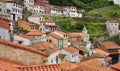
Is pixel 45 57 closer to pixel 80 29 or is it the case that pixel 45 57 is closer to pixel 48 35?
pixel 48 35

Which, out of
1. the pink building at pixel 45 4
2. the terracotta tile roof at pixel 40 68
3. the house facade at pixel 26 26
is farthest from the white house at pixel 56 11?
the terracotta tile roof at pixel 40 68

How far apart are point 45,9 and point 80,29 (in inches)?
484

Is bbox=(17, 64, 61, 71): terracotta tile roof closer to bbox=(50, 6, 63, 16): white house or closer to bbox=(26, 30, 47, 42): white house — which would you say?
bbox=(26, 30, 47, 42): white house

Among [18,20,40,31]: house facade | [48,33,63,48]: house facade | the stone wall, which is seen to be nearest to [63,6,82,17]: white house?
[18,20,40,31]: house facade

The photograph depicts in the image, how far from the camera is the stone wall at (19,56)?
8879mm

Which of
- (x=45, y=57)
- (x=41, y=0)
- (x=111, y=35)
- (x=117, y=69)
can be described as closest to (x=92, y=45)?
(x=111, y=35)

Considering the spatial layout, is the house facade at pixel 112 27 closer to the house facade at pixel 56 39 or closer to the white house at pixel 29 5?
the white house at pixel 29 5

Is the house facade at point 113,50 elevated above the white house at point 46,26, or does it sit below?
below

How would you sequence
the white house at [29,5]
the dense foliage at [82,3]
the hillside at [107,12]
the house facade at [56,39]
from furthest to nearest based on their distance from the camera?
1. the dense foliage at [82,3]
2. the hillside at [107,12]
3. the white house at [29,5]
4. the house facade at [56,39]

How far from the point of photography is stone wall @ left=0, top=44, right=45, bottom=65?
888 centimetres

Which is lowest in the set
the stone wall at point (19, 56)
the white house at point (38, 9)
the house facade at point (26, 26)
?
the house facade at point (26, 26)

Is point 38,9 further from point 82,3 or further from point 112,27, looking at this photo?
point 112,27

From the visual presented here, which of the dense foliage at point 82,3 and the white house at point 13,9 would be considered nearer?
the white house at point 13,9

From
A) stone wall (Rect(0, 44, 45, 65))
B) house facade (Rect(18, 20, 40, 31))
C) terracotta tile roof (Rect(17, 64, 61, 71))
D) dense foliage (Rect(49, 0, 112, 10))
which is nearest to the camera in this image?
terracotta tile roof (Rect(17, 64, 61, 71))
